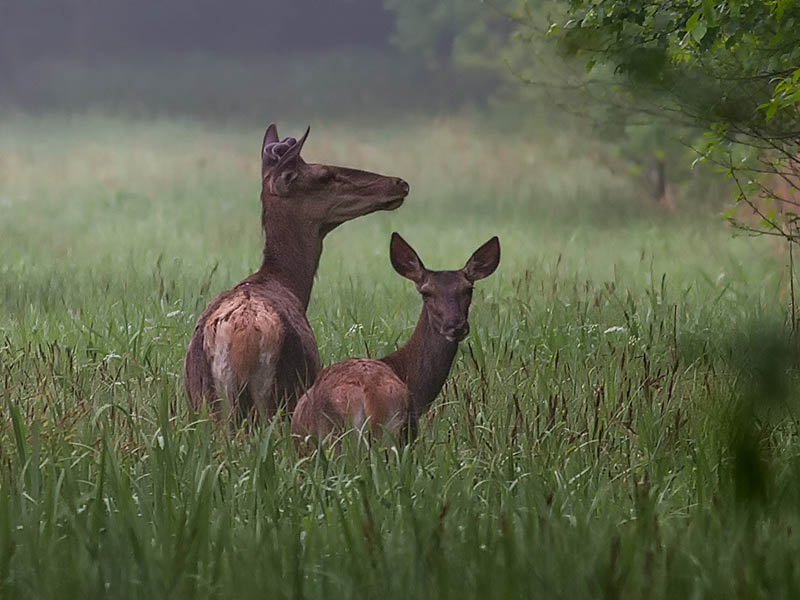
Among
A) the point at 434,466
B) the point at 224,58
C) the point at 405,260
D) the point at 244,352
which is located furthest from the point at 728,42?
the point at 224,58

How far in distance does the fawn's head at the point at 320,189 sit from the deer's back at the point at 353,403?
4.64ft

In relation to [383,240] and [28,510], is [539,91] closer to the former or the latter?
[383,240]

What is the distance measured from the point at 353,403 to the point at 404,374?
820mm

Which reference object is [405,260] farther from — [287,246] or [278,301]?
[287,246]

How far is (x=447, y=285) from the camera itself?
5.72 metres

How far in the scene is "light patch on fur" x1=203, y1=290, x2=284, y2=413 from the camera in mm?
5582

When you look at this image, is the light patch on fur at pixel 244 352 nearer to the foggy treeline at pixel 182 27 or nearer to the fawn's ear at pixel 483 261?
the fawn's ear at pixel 483 261

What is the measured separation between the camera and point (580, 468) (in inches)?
199

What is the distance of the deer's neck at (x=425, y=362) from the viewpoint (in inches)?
230

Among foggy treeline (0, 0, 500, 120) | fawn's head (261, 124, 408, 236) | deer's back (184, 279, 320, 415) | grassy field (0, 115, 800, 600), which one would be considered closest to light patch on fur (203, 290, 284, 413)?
deer's back (184, 279, 320, 415)

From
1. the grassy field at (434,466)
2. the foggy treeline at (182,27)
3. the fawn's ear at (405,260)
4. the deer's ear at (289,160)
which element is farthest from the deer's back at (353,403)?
the foggy treeline at (182,27)

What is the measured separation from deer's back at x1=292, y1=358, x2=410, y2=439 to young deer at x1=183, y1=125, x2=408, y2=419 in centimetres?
39

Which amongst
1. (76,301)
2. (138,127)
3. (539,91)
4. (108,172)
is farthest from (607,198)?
(138,127)

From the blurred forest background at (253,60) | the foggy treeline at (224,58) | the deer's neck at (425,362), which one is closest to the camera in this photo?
the deer's neck at (425,362)
